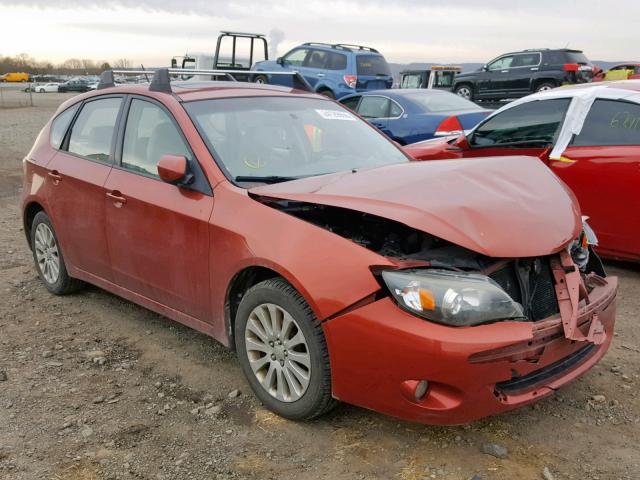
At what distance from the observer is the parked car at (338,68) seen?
56.3 feet

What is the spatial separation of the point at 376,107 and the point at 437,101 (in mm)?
1020

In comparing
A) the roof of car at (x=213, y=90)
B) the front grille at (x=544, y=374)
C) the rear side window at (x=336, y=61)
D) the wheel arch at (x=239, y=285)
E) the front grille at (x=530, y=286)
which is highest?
the rear side window at (x=336, y=61)

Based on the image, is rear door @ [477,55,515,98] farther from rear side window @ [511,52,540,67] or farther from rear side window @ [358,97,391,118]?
rear side window @ [358,97,391,118]

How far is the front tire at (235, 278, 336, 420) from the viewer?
9.85ft

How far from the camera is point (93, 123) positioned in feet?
15.3

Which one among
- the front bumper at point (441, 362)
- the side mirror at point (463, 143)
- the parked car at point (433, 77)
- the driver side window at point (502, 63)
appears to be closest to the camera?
the front bumper at point (441, 362)

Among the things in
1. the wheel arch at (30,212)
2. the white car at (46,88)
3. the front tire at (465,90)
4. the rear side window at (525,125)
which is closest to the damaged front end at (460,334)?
the wheel arch at (30,212)

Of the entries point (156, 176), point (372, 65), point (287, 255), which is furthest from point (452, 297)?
point (372, 65)

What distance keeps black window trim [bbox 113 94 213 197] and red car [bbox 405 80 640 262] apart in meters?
3.48

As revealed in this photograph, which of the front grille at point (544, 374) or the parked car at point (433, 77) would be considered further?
the parked car at point (433, 77)

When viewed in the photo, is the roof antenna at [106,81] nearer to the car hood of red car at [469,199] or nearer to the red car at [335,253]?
the red car at [335,253]

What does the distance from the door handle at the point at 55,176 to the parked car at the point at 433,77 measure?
23078mm

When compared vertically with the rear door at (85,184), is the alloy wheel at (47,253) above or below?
below

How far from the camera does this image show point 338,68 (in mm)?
17391
